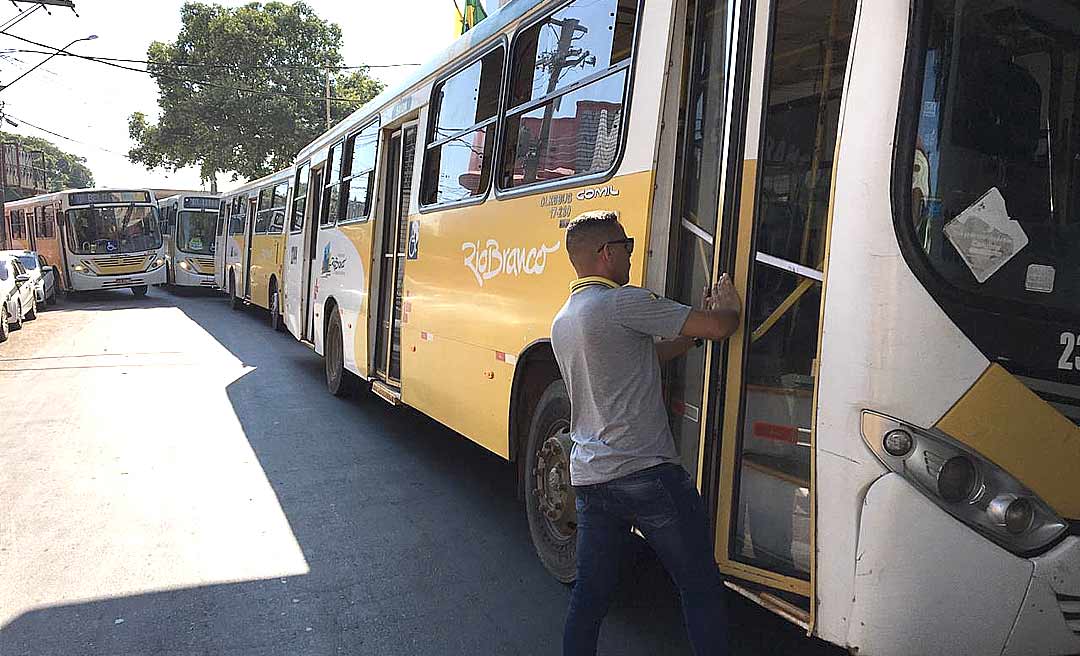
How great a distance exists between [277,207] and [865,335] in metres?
16.5

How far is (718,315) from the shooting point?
3338 millimetres

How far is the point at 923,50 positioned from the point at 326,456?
19.2ft

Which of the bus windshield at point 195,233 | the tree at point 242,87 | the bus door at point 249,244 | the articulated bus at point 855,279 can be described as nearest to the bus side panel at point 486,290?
the articulated bus at point 855,279

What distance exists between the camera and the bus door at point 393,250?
8094 millimetres

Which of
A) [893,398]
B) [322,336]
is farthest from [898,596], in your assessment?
[322,336]

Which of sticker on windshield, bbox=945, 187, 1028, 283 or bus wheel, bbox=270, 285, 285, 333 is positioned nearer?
sticker on windshield, bbox=945, 187, 1028, 283

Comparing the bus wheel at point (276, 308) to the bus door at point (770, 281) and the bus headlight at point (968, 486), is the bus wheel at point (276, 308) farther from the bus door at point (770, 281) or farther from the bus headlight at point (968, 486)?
the bus headlight at point (968, 486)

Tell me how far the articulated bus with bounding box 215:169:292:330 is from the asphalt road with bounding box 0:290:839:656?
26.2 feet

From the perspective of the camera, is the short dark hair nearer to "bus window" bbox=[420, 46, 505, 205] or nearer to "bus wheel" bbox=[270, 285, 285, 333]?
"bus window" bbox=[420, 46, 505, 205]

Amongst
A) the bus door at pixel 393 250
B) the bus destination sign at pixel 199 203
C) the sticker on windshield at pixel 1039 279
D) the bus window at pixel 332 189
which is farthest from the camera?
the bus destination sign at pixel 199 203

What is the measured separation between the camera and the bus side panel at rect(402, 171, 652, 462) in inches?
187

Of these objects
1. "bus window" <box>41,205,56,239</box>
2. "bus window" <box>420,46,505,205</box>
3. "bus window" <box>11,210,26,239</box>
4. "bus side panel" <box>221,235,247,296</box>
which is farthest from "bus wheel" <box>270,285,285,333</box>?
"bus window" <box>11,210,26,239</box>

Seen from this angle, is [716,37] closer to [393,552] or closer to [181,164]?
[393,552]

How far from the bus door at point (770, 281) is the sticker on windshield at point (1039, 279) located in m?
0.65
